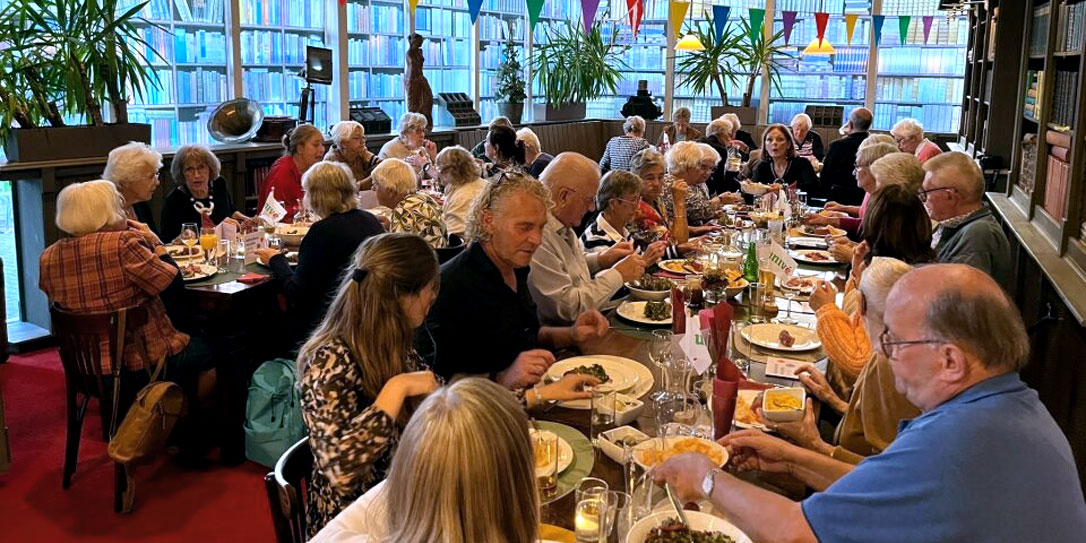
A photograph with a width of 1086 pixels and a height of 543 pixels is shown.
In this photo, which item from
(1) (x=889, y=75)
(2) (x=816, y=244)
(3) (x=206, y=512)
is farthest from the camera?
(1) (x=889, y=75)

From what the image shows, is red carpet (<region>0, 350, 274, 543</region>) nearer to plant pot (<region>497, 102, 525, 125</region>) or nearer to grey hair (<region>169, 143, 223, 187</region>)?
grey hair (<region>169, 143, 223, 187</region>)

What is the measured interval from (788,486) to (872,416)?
305 mm

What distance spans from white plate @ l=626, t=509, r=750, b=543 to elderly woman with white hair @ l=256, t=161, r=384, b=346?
2290 millimetres

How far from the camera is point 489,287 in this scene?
8.90ft

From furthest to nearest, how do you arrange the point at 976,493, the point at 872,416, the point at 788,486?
1. the point at 872,416
2. the point at 788,486
3. the point at 976,493

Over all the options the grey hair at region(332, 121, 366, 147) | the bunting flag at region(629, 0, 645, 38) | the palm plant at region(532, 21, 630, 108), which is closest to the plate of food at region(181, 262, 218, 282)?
the grey hair at region(332, 121, 366, 147)

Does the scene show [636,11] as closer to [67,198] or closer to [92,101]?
[92,101]

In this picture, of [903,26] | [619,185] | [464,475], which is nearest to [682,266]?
[619,185]

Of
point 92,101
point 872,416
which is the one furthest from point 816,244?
point 92,101

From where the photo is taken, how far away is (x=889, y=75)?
11062mm

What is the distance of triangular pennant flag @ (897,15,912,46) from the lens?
412 inches

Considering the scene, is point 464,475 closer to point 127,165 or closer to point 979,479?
point 979,479

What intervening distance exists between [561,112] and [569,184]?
8062 mm

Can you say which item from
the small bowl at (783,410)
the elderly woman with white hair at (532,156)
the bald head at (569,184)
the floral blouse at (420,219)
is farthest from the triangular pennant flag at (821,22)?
the small bowl at (783,410)
